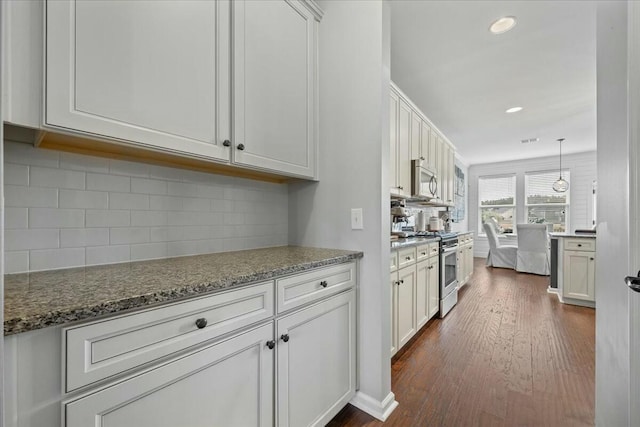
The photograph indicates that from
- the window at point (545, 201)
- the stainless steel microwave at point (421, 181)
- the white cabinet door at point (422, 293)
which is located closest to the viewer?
the white cabinet door at point (422, 293)

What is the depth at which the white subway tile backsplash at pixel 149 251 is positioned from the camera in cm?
128

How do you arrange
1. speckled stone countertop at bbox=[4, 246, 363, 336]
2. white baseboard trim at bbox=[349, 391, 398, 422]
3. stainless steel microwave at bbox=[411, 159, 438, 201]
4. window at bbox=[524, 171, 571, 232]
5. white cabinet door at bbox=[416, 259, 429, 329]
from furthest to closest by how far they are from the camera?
window at bbox=[524, 171, 571, 232], stainless steel microwave at bbox=[411, 159, 438, 201], white cabinet door at bbox=[416, 259, 429, 329], white baseboard trim at bbox=[349, 391, 398, 422], speckled stone countertop at bbox=[4, 246, 363, 336]

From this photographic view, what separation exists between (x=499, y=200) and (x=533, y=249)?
2.37m

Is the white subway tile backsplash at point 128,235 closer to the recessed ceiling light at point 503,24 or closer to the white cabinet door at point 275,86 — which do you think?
the white cabinet door at point 275,86

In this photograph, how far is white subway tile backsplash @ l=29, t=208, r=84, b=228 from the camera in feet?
3.40

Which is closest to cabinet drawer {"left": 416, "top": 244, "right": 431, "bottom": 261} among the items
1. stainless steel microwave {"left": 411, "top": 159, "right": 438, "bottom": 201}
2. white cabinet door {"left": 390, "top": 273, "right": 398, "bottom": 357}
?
white cabinet door {"left": 390, "top": 273, "right": 398, "bottom": 357}

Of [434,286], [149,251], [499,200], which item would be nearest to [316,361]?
[149,251]

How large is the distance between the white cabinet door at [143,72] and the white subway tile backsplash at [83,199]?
1.12 ft

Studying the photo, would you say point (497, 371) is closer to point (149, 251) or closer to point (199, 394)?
point (199, 394)

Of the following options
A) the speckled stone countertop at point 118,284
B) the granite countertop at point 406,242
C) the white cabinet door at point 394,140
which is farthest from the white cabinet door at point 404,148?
the speckled stone countertop at point 118,284

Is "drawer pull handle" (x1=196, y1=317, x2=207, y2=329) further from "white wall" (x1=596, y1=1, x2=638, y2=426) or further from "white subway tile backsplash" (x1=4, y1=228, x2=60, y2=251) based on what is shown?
"white wall" (x1=596, y1=1, x2=638, y2=426)

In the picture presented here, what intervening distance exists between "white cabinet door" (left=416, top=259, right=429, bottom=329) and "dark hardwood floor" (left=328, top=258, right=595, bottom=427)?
0.60 ft

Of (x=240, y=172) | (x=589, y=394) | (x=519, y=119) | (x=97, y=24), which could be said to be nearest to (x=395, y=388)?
(x=589, y=394)

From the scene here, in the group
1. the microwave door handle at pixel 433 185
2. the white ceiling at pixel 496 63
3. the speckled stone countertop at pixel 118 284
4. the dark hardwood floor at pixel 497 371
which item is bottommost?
the dark hardwood floor at pixel 497 371
